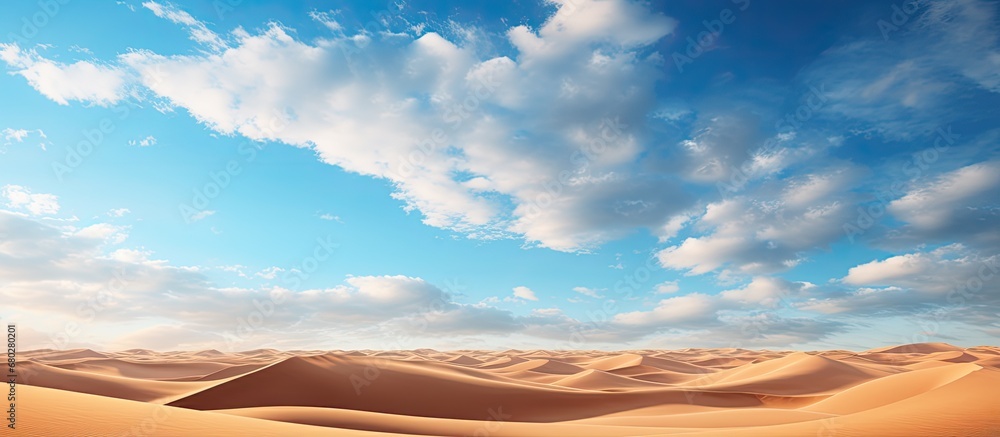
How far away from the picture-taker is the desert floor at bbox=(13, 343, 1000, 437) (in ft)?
25.9

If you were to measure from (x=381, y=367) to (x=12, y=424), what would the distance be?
11610mm

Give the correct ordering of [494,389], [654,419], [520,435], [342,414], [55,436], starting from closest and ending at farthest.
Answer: [55,436] < [520,435] < [342,414] < [654,419] < [494,389]

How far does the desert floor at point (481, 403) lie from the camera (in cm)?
790

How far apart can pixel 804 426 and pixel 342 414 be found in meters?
8.38

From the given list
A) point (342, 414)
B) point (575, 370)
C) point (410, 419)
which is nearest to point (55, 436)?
point (342, 414)

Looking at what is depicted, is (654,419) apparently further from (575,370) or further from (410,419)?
(575,370)

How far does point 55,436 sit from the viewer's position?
19.8 feet

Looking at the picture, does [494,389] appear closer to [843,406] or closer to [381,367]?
[381,367]

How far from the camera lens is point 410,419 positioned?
12047 millimetres

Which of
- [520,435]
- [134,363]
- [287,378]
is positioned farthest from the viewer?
[134,363]

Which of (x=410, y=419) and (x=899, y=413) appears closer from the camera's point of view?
(x=899, y=413)

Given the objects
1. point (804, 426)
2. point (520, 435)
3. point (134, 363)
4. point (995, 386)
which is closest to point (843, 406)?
point (995, 386)

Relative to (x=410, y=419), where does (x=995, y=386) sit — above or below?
above

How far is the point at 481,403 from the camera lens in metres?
16.4
